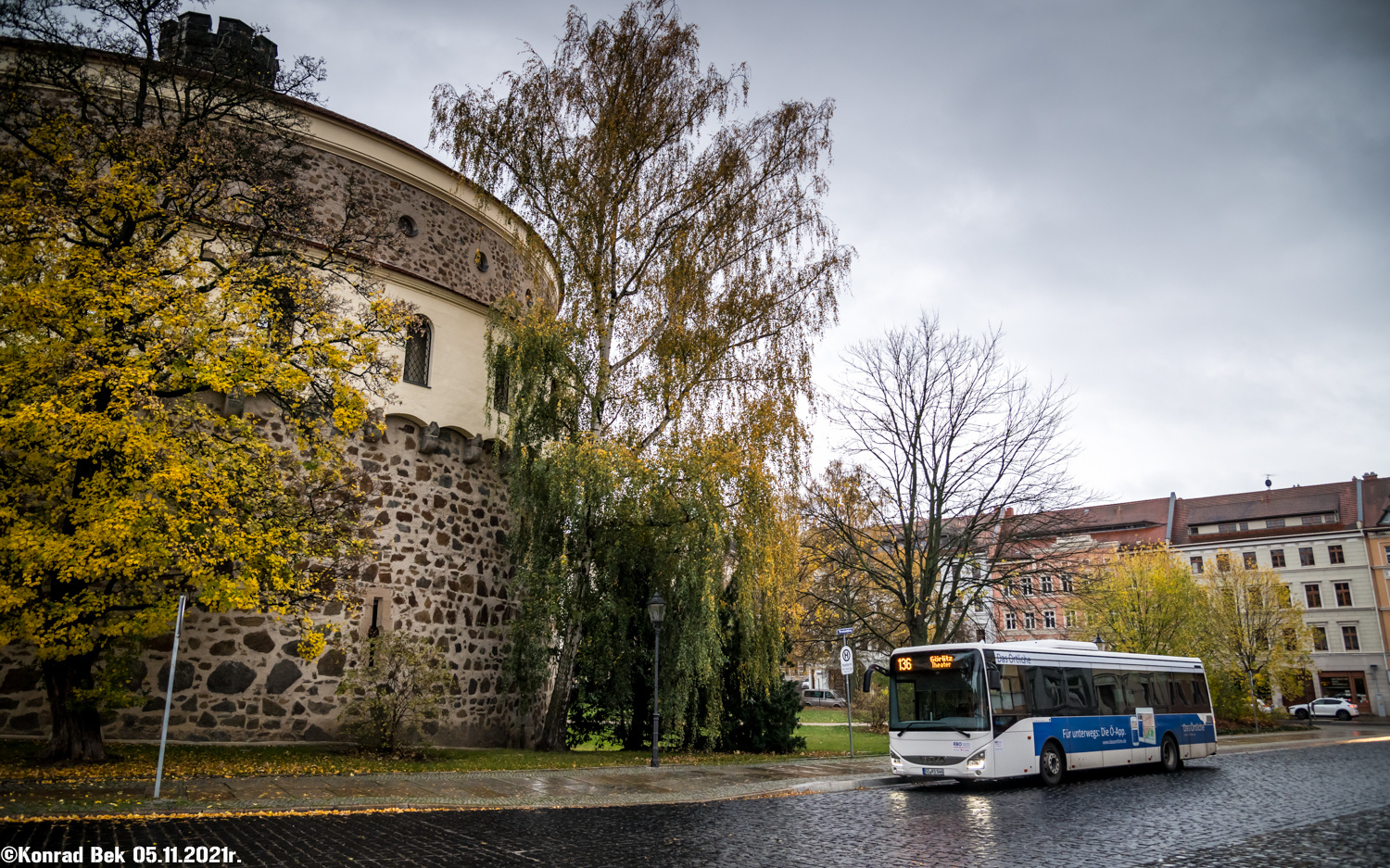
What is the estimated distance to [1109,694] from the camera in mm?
16359

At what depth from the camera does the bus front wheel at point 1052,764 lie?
14.6 m

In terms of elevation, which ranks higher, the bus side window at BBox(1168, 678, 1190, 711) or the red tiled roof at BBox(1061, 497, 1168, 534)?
the red tiled roof at BBox(1061, 497, 1168, 534)

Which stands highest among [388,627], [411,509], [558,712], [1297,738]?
[411,509]

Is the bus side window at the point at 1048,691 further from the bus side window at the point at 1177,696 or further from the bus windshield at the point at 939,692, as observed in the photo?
the bus side window at the point at 1177,696

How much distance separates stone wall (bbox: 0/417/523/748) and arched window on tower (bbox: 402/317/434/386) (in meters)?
0.96

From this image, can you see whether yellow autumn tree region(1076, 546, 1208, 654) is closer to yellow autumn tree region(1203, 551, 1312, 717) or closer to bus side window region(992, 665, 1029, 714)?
yellow autumn tree region(1203, 551, 1312, 717)

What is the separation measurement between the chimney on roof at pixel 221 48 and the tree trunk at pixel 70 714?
29.9ft

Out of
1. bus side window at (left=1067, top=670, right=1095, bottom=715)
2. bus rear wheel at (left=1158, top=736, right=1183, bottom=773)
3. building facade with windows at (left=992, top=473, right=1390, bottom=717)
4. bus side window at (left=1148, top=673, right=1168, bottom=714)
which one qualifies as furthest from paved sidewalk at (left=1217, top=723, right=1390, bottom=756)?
building facade with windows at (left=992, top=473, right=1390, bottom=717)

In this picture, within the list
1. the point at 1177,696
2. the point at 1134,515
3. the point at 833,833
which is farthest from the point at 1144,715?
the point at 1134,515

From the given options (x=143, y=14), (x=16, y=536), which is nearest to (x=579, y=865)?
(x=16, y=536)

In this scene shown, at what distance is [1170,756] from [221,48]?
23252mm

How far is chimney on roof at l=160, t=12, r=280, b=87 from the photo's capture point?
13.5 metres

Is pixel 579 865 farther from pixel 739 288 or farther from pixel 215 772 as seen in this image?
pixel 739 288

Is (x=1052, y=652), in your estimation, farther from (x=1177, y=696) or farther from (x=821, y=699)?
(x=821, y=699)
